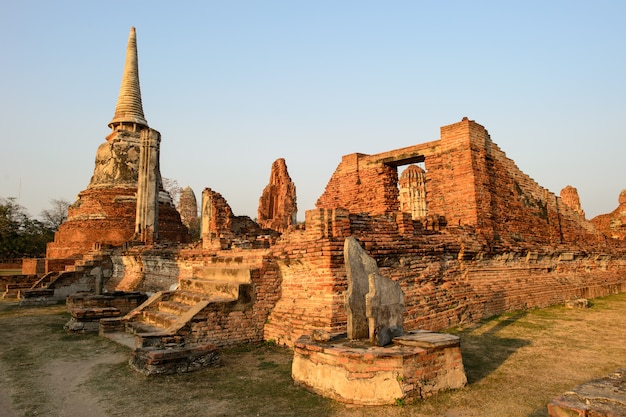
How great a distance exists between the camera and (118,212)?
18812 mm

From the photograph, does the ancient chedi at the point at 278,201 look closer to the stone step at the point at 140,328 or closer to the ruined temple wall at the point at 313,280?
the stone step at the point at 140,328

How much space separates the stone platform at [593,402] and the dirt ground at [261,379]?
79 centimetres

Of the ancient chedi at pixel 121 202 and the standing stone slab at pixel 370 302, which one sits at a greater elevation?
the ancient chedi at pixel 121 202

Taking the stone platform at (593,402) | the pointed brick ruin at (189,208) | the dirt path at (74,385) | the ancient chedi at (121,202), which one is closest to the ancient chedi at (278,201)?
the ancient chedi at (121,202)

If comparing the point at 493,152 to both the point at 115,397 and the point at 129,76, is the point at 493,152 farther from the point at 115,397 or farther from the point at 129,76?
the point at 129,76

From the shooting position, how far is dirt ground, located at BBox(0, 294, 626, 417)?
12.4ft

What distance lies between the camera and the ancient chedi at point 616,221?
2304 cm

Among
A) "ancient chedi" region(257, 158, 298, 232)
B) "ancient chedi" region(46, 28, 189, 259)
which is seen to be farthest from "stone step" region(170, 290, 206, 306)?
"ancient chedi" region(257, 158, 298, 232)

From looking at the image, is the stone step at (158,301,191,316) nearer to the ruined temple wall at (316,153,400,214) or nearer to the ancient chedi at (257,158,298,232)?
the ruined temple wall at (316,153,400,214)

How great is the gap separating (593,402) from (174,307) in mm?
6249

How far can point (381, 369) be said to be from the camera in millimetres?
3889

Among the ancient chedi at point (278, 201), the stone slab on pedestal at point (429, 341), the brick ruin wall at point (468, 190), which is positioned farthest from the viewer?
the ancient chedi at point (278, 201)

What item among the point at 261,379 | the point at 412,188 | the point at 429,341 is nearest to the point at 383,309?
the point at 429,341

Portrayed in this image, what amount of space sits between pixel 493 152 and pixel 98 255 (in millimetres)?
14037
